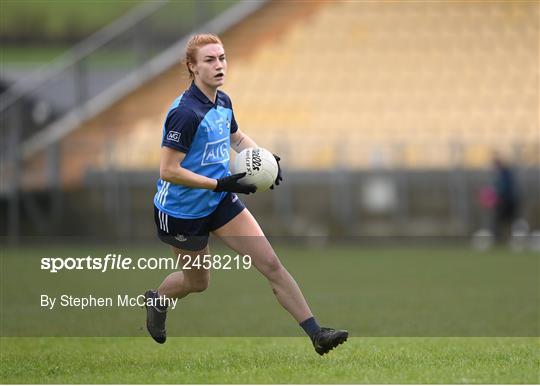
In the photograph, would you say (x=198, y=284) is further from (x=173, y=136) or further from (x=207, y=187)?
(x=173, y=136)

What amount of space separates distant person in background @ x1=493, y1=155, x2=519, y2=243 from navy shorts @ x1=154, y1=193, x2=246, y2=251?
14.4 m

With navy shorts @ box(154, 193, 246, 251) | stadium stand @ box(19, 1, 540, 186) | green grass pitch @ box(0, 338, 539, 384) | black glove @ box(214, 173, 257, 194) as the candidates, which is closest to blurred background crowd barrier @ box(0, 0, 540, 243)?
stadium stand @ box(19, 1, 540, 186)

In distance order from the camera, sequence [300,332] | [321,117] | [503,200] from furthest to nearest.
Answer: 1. [321,117]
2. [503,200]
3. [300,332]

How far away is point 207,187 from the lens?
266 inches

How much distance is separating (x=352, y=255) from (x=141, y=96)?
687 cm

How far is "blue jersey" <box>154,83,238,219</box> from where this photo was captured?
6738 millimetres

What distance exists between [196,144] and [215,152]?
15cm

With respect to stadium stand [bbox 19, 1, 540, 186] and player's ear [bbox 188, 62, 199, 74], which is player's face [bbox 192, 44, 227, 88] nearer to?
player's ear [bbox 188, 62, 199, 74]

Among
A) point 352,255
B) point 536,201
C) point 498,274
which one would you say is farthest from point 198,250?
point 536,201

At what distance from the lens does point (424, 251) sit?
20156mm

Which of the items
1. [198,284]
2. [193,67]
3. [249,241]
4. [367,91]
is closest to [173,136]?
[193,67]

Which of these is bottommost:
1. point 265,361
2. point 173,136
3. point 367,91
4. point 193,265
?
point 367,91

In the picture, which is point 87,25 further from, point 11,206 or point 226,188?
point 226,188

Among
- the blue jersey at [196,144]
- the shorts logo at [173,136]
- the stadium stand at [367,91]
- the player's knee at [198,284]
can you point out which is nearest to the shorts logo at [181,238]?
the blue jersey at [196,144]
